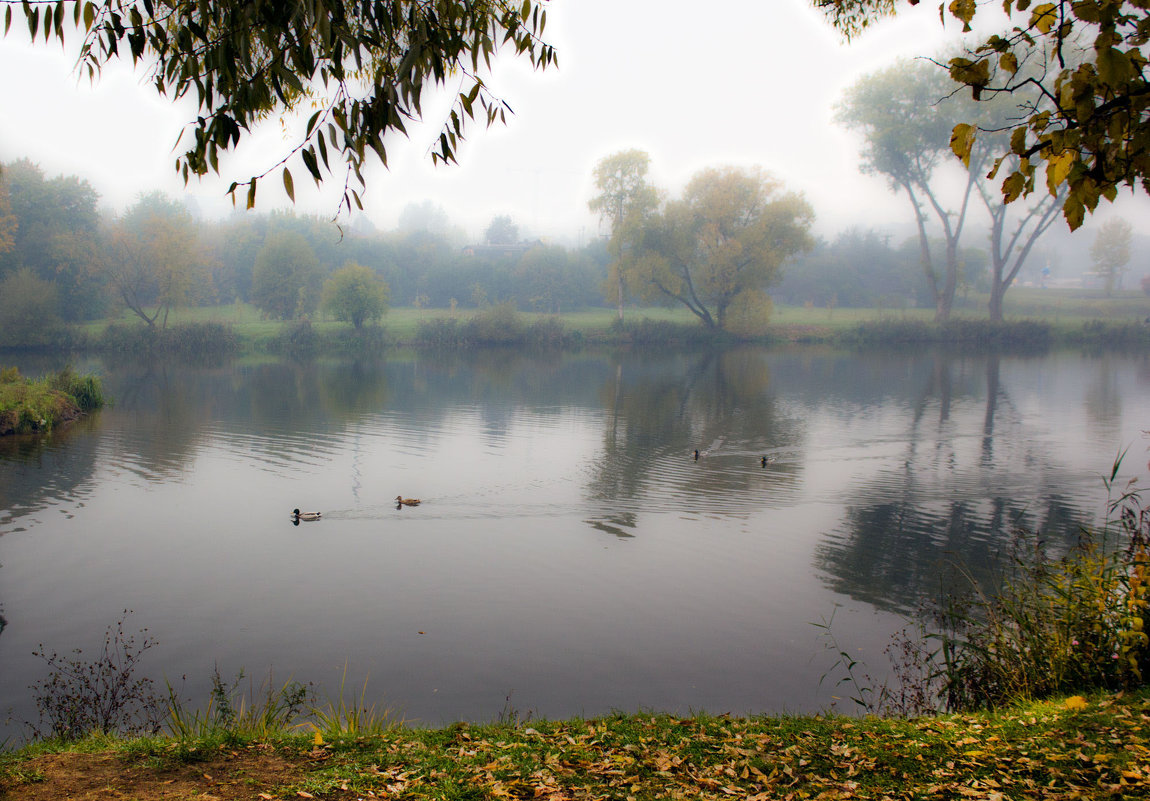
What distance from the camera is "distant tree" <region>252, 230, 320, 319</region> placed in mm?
66312

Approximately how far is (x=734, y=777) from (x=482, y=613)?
5.43 meters

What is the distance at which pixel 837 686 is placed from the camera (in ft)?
25.0

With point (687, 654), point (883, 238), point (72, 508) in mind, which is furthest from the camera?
point (883, 238)

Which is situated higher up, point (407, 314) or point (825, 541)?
point (407, 314)

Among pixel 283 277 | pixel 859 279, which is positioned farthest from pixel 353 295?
pixel 859 279

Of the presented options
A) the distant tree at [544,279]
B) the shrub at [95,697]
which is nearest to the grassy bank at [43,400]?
the shrub at [95,697]

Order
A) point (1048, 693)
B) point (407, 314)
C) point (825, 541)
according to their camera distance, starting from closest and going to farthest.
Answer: point (1048, 693), point (825, 541), point (407, 314)

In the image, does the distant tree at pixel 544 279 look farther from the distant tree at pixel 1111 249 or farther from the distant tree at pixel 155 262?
the distant tree at pixel 1111 249

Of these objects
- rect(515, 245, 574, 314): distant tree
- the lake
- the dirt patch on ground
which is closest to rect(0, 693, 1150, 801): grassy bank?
the dirt patch on ground

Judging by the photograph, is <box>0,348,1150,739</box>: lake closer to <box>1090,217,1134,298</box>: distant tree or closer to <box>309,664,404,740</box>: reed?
<box>309,664,404,740</box>: reed

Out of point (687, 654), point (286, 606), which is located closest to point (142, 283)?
point (286, 606)

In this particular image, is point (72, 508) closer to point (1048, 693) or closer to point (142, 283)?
point (1048, 693)

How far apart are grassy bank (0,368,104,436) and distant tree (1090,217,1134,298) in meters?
97.2

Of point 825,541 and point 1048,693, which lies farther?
point 825,541
